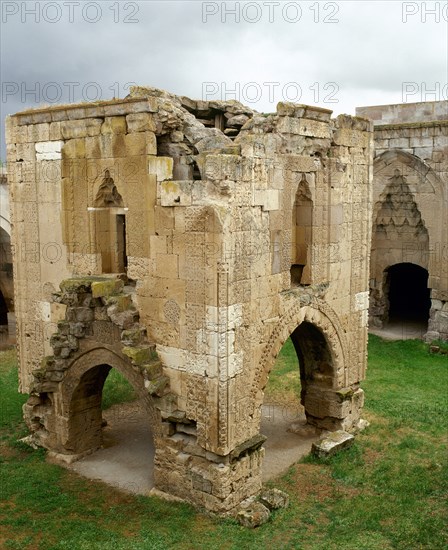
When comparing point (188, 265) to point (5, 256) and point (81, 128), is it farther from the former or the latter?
point (5, 256)

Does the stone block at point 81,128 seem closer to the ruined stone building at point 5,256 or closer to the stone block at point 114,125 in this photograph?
the stone block at point 114,125

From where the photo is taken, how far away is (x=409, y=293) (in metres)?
20.6

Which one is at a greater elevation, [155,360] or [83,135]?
[83,135]

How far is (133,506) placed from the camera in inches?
329

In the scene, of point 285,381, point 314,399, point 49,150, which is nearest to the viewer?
point 49,150

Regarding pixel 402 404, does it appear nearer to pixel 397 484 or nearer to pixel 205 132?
pixel 397 484

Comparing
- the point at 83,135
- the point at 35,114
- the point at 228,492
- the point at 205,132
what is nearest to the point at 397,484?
the point at 228,492

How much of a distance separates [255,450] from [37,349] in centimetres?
432

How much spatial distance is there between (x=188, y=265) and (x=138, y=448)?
3905 mm

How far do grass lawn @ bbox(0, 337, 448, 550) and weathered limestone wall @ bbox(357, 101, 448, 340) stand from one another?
19.6 ft

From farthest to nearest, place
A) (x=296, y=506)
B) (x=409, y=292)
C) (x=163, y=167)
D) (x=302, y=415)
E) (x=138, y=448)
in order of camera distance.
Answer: (x=409, y=292) < (x=302, y=415) < (x=138, y=448) < (x=296, y=506) < (x=163, y=167)

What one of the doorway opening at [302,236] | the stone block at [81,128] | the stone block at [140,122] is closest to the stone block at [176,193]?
the stone block at [140,122]

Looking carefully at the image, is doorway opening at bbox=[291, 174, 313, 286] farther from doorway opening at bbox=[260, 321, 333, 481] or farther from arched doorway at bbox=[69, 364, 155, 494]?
arched doorway at bbox=[69, 364, 155, 494]

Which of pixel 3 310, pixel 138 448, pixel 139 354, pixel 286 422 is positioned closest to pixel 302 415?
pixel 286 422
